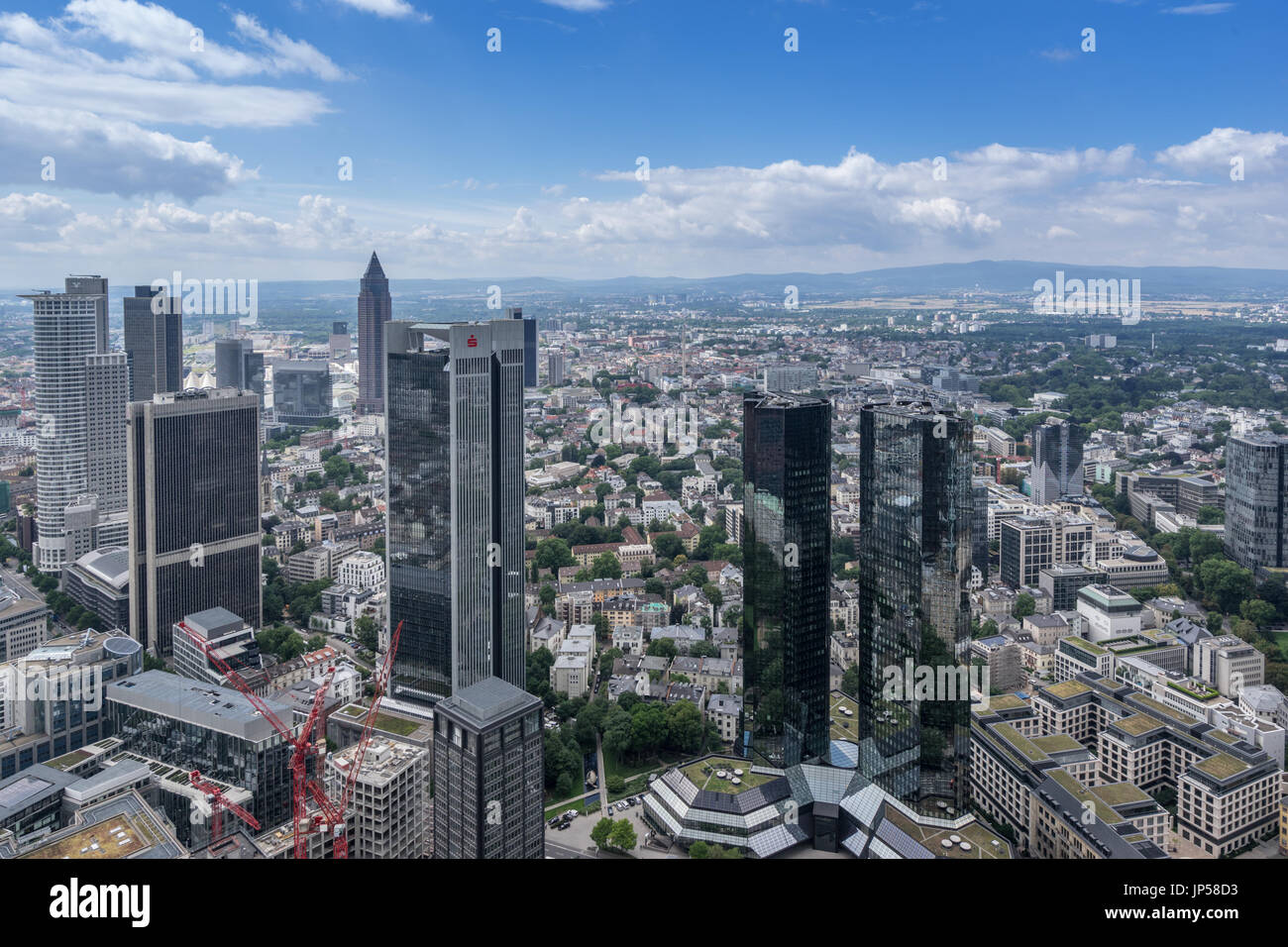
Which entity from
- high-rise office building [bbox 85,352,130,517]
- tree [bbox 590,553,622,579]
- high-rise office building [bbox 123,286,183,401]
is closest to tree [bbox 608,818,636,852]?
tree [bbox 590,553,622,579]

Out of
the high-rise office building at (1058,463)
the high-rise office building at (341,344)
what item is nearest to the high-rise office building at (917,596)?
the high-rise office building at (1058,463)

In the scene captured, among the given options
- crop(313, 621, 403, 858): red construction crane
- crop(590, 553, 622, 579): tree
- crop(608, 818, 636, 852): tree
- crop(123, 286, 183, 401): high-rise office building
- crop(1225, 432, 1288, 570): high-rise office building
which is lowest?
crop(608, 818, 636, 852): tree

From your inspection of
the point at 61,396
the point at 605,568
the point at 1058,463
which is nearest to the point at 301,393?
the point at 61,396

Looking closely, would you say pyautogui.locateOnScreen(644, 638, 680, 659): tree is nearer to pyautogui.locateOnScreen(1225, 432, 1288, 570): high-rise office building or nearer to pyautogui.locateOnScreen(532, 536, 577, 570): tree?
pyautogui.locateOnScreen(532, 536, 577, 570): tree

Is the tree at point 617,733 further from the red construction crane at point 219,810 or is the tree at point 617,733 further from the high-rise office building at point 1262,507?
the high-rise office building at point 1262,507

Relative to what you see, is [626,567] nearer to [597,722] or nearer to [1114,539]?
[597,722]

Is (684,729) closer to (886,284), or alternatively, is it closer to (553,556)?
(553,556)
